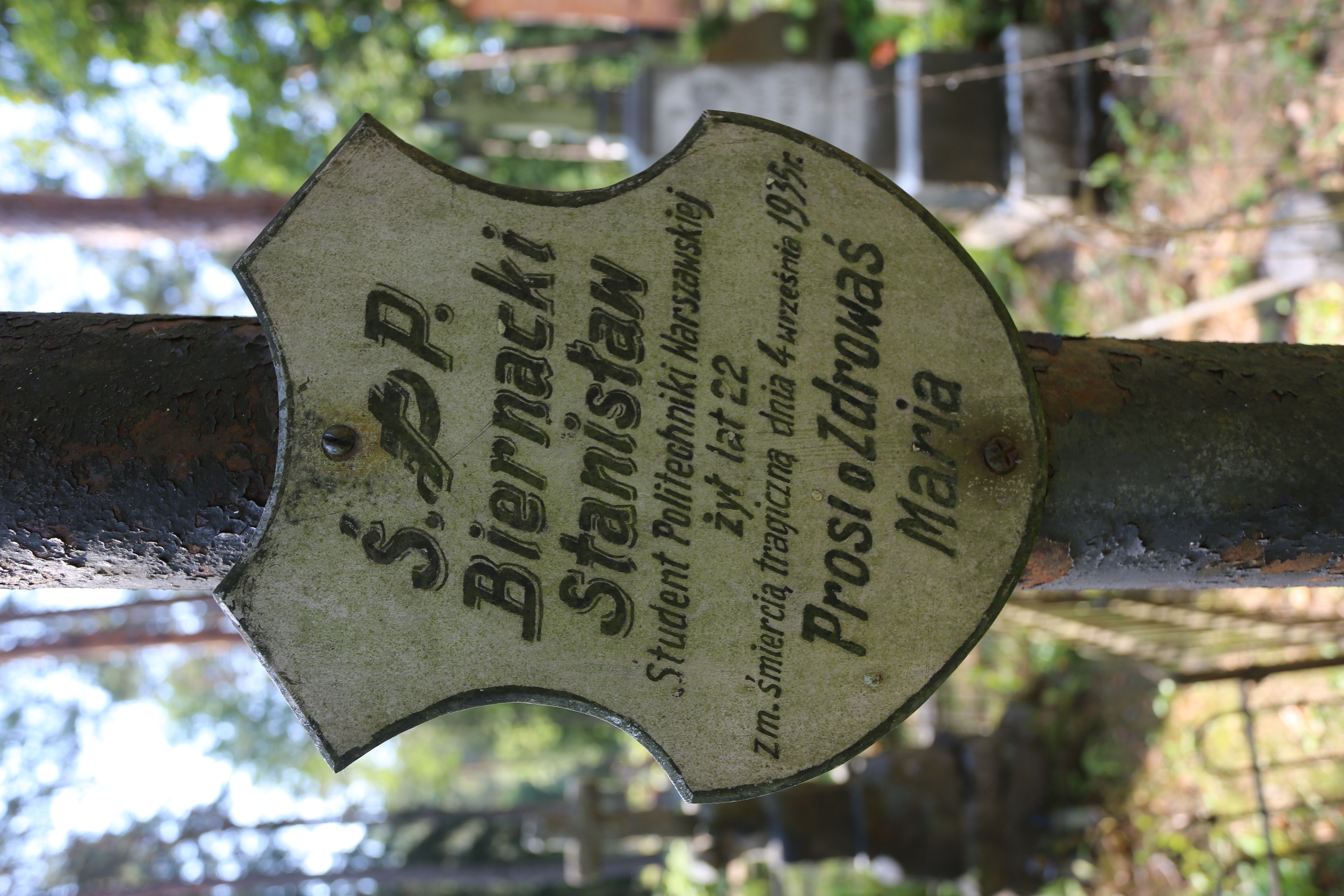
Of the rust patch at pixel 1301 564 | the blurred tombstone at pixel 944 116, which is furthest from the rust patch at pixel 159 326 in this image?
the blurred tombstone at pixel 944 116

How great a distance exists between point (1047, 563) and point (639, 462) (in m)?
0.80

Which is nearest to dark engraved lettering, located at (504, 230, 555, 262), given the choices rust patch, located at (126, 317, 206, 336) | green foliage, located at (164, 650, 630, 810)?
rust patch, located at (126, 317, 206, 336)

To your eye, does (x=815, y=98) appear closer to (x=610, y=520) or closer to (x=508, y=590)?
(x=610, y=520)

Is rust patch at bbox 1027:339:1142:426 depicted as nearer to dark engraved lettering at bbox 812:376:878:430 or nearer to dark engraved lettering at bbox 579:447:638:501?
dark engraved lettering at bbox 812:376:878:430

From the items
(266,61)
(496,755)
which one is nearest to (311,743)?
(496,755)

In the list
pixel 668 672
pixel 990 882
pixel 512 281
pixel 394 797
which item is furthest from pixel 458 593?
pixel 394 797

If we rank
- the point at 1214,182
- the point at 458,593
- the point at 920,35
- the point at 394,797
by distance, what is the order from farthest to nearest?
the point at 394,797
the point at 920,35
the point at 1214,182
the point at 458,593

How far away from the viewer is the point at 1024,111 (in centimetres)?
579

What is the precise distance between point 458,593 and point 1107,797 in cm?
555

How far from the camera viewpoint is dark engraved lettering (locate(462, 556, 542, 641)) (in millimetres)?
1498

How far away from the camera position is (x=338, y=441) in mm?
1449

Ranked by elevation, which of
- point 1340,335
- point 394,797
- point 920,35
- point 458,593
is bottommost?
point 394,797

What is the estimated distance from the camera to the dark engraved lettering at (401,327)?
1.50m

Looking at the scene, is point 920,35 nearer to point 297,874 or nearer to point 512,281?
point 512,281
